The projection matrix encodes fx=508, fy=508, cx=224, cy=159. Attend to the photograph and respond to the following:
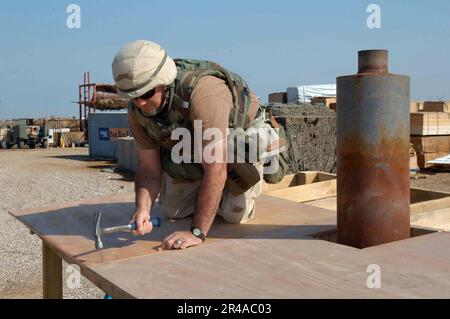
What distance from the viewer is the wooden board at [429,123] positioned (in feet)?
32.9

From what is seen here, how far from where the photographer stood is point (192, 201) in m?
3.05

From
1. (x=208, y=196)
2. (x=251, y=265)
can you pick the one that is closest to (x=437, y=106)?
(x=208, y=196)

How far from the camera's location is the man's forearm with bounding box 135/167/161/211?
109 inches

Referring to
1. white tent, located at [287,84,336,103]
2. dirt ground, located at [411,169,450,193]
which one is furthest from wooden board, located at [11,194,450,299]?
white tent, located at [287,84,336,103]

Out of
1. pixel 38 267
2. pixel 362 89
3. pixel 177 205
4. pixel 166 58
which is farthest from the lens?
pixel 38 267

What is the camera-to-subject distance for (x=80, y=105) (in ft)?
77.4

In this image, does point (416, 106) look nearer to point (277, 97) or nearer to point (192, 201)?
point (277, 97)

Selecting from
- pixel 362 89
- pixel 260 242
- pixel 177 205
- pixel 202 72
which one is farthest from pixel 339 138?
pixel 177 205

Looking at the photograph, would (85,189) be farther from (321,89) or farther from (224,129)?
(321,89)

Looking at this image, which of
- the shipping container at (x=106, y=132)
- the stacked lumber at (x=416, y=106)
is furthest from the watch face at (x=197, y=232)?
the shipping container at (x=106, y=132)

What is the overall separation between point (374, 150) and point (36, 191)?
982cm

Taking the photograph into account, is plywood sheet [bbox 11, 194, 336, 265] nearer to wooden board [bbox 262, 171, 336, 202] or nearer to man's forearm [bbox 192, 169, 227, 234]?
man's forearm [bbox 192, 169, 227, 234]

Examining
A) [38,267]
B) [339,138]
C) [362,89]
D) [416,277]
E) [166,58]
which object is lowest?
[38,267]

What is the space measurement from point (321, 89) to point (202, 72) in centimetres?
1845
